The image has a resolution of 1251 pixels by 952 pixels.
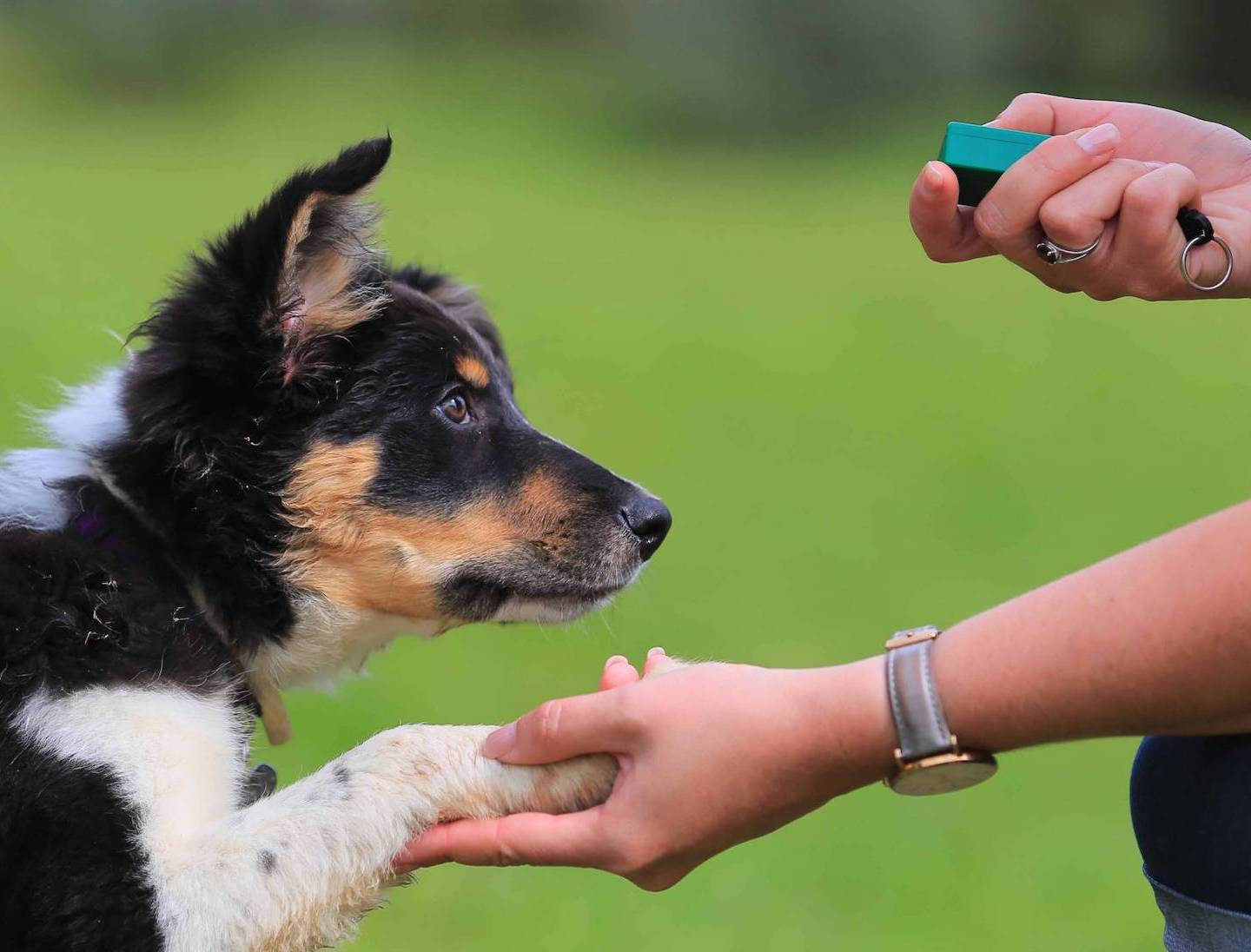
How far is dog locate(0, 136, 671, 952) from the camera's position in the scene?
109 inches

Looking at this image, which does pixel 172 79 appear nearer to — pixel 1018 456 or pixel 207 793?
pixel 1018 456

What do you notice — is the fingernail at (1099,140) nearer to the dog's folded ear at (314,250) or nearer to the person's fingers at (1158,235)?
the person's fingers at (1158,235)

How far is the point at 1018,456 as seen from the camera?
12.2m

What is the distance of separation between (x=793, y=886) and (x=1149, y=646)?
401 centimetres

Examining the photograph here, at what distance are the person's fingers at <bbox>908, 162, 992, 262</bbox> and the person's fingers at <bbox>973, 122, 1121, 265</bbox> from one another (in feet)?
0.29

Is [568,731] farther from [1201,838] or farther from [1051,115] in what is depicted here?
[1051,115]

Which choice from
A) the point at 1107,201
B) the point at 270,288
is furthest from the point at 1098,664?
the point at 270,288

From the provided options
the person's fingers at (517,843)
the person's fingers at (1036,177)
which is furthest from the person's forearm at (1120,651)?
the person's fingers at (1036,177)

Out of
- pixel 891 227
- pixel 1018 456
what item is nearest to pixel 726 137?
pixel 891 227

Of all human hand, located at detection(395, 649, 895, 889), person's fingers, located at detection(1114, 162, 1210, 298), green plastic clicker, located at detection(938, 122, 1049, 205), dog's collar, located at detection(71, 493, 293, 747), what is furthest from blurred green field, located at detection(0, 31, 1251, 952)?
person's fingers, located at detection(1114, 162, 1210, 298)

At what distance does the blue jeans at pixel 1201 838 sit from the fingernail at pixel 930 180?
3.71ft

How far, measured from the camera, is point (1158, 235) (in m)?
2.95

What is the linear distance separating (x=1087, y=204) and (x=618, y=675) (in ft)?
4.21

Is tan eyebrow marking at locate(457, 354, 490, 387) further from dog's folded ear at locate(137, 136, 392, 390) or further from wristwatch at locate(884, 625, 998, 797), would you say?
wristwatch at locate(884, 625, 998, 797)
